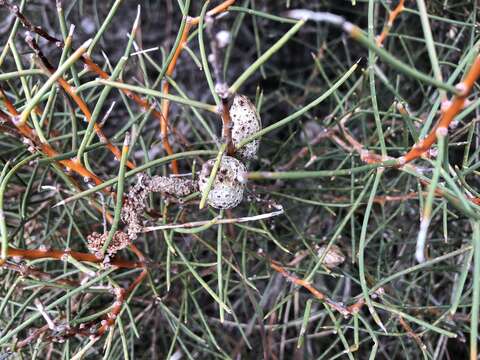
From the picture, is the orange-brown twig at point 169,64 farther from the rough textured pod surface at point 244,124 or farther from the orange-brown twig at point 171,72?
the rough textured pod surface at point 244,124

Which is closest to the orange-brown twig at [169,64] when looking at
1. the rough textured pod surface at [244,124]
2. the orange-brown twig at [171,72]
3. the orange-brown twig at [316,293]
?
the orange-brown twig at [171,72]

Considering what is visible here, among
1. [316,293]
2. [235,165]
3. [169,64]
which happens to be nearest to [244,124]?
[235,165]

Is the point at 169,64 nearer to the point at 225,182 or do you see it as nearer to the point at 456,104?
the point at 225,182

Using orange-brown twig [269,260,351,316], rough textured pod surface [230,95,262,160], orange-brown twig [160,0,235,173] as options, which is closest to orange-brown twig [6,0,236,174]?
orange-brown twig [160,0,235,173]

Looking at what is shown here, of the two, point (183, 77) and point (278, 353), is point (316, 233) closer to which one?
point (278, 353)

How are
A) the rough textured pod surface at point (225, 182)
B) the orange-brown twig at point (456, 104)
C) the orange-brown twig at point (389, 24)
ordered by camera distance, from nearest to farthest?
the orange-brown twig at point (456, 104)
the rough textured pod surface at point (225, 182)
the orange-brown twig at point (389, 24)

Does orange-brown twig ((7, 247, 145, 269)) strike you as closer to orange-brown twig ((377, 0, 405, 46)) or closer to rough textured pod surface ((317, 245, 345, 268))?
rough textured pod surface ((317, 245, 345, 268))
